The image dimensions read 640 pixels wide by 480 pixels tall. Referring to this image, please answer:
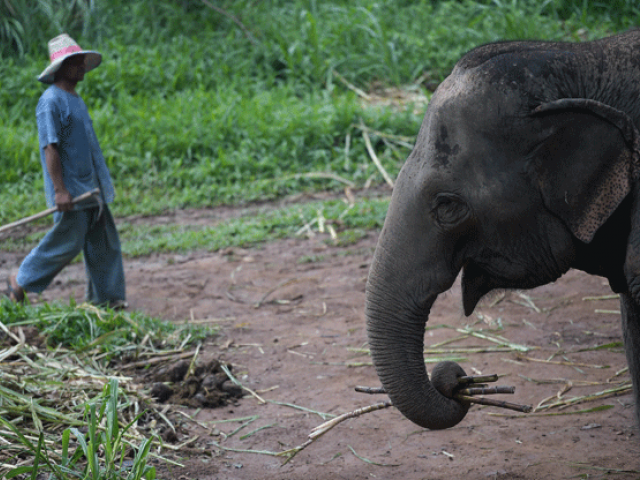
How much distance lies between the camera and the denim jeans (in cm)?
565

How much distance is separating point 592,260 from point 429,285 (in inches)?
27.1

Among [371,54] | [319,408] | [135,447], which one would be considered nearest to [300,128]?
[371,54]

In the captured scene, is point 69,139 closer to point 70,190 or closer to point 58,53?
point 70,190

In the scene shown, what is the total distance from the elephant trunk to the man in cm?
341

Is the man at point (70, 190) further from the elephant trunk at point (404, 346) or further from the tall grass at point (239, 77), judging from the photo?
the elephant trunk at point (404, 346)

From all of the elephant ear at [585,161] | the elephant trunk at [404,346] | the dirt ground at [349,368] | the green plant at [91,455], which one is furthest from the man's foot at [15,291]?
the elephant ear at [585,161]

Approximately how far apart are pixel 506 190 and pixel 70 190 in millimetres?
3961

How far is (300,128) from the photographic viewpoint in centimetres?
917

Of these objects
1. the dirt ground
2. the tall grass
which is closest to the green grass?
the dirt ground

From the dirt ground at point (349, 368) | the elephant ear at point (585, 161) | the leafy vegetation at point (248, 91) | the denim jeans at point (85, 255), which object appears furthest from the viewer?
the leafy vegetation at point (248, 91)

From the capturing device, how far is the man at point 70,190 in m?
5.55

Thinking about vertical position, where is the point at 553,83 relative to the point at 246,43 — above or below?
above

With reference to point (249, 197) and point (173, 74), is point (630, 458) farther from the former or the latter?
point (173, 74)

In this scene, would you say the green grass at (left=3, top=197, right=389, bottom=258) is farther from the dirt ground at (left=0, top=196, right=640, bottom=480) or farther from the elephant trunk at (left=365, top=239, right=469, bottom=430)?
the elephant trunk at (left=365, top=239, right=469, bottom=430)
